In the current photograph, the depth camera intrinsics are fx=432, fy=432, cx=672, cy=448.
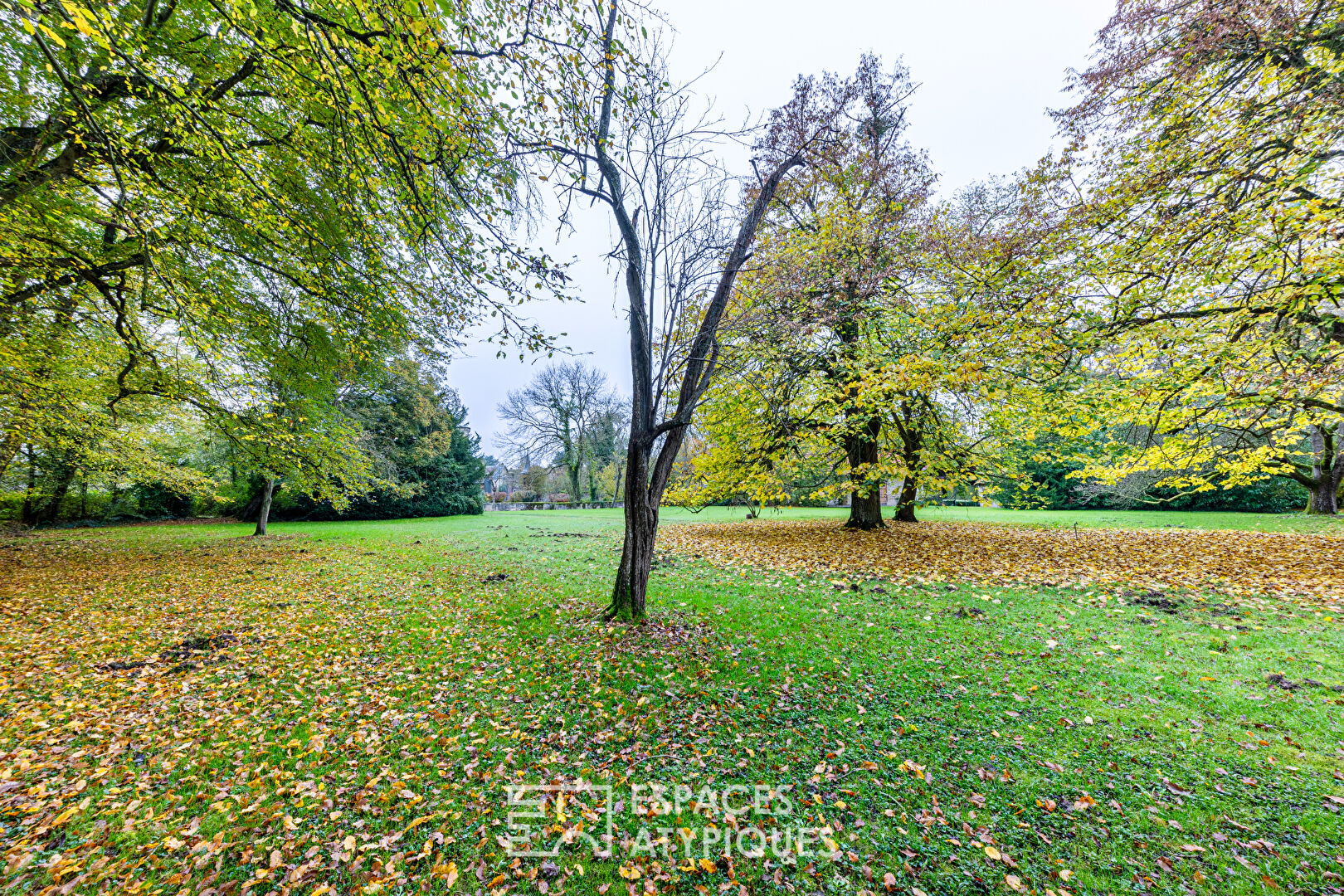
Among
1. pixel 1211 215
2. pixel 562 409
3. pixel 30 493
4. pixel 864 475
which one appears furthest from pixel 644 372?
pixel 562 409

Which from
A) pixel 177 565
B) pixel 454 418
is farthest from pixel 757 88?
pixel 454 418

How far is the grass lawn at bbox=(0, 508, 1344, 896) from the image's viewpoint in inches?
95.0

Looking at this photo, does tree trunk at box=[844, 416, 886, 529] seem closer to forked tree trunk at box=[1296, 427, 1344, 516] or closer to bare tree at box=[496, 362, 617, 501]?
forked tree trunk at box=[1296, 427, 1344, 516]

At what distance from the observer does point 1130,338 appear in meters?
6.88

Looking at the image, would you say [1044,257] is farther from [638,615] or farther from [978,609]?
[638,615]

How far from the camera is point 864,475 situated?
1118 cm

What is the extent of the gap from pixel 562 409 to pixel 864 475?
27740mm

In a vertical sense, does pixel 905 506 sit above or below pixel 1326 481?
below

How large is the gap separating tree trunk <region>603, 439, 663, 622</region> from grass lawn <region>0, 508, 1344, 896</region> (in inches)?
14.0

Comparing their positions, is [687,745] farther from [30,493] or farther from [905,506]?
[30,493]

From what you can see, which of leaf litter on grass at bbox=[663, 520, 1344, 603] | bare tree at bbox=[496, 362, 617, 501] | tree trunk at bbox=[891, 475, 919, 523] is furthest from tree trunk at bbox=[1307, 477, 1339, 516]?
bare tree at bbox=[496, 362, 617, 501]

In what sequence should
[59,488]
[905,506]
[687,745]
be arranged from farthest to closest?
[59,488]
[905,506]
[687,745]

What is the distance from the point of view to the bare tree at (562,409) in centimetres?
3425

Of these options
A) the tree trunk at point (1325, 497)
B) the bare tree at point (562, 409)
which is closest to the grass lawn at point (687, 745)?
the tree trunk at point (1325, 497)
